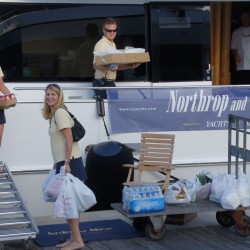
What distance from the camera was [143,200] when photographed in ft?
22.9

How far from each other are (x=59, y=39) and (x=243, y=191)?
2970 millimetres

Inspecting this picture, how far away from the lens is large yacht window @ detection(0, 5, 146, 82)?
8492 mm

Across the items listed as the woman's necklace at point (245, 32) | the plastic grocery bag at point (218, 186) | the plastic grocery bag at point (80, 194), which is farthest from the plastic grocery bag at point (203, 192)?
the woman's necklace at point (245, 32)

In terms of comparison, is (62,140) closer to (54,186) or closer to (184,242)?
(54,186)

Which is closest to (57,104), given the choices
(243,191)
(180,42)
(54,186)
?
(54,186)

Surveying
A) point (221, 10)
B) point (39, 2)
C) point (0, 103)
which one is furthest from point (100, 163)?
point (221, 10)

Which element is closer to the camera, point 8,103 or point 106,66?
point 8,103

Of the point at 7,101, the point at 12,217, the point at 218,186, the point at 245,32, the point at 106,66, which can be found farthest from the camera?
the point at 245,32

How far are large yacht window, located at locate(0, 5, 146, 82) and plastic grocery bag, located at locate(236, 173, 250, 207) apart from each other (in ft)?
7.59

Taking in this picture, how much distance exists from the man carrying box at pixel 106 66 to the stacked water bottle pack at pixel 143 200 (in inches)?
63.7

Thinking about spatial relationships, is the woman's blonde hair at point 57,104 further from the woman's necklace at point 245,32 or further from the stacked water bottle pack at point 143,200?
the woman's necklace at point 245,32

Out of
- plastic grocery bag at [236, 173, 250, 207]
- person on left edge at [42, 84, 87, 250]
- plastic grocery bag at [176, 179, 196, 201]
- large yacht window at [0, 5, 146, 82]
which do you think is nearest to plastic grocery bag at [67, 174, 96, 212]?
person on left edge at [42, 84, 87, 250]

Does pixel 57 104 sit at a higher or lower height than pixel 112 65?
lower

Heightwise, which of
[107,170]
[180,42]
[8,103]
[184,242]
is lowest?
[184,242]
